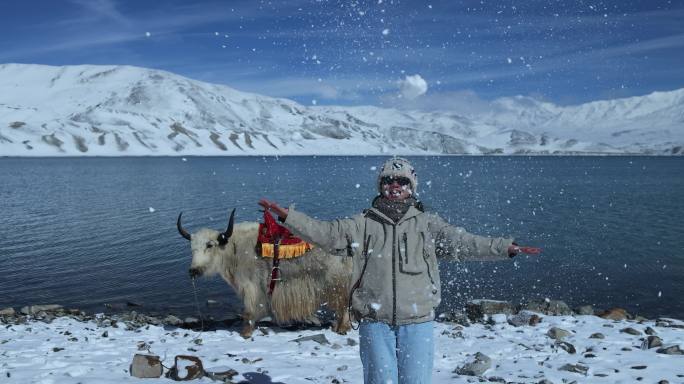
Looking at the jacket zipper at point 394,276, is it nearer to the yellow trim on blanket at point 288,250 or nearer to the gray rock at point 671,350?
Answer: the yellow trim on blanket at point 288,250

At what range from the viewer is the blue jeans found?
14.6 feet

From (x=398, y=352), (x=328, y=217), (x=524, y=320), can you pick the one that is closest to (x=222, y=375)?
(x=398, y=352)

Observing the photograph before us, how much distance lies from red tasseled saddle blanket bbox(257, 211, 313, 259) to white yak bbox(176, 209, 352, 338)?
18 centimetres

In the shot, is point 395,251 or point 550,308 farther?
point 550,308

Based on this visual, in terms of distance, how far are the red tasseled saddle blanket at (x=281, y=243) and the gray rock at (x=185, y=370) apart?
3253 millimetres

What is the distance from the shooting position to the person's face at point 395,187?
4.61 metres

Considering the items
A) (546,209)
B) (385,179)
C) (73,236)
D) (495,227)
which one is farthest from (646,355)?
(546,209)

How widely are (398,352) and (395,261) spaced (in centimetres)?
79

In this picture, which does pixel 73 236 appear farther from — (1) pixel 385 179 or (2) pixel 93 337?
(1) pixel 385 179

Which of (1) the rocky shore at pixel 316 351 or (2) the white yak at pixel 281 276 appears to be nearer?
(1) the rocky shore at pixel 316 351

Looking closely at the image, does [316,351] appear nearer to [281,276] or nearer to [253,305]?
[281,276]

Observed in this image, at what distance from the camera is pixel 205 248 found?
10.3 metres

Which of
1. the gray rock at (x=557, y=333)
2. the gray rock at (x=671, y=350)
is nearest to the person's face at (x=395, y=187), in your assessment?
the gray rock at (x=671, y=350)

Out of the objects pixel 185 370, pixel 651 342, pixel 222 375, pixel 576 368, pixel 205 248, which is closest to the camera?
pixel 185 370
